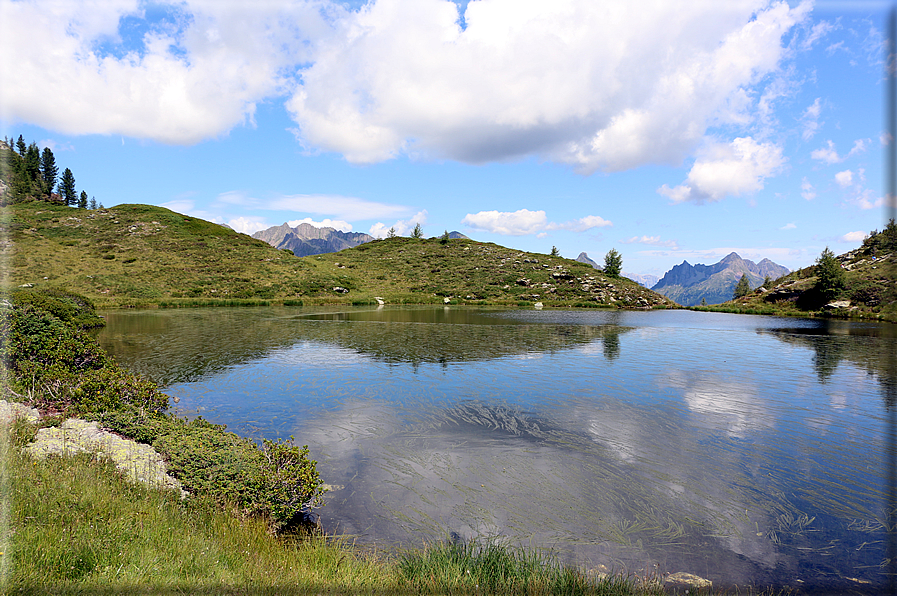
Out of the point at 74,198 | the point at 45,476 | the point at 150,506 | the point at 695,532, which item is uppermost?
the point at 74,198

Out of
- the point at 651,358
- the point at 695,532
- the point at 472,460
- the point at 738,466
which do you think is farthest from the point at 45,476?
the point at 651,358

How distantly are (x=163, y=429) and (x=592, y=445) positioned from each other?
38.4 ft

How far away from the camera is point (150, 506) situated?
6.89m

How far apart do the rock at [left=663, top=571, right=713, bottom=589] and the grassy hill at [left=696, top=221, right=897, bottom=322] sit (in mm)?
69958

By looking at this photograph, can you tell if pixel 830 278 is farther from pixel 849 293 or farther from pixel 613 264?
pixel 613 264

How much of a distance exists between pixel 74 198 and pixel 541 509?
837 ft

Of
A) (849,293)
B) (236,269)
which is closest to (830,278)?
(849,293)

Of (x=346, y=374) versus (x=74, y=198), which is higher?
(x=74, y=198)

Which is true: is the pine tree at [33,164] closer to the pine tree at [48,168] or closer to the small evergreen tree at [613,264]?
the pine tree at [48,168]

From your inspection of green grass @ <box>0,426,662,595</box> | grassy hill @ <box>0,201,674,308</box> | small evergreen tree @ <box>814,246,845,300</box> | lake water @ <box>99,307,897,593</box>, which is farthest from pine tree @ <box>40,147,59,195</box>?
small evergreen tree @ <box>814,246,845,300</box>

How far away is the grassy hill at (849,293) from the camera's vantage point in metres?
59.8

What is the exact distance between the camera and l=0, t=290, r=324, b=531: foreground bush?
25.6 feet

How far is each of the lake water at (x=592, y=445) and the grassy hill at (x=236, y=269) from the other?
52503mm

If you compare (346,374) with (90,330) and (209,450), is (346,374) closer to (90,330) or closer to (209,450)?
(209,450)
